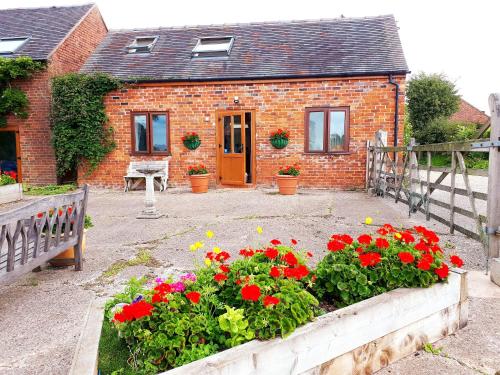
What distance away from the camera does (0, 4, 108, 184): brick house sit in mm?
12516

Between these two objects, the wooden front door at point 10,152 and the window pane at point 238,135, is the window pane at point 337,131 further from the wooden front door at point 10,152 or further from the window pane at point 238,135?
the wooden front door at point 10,152

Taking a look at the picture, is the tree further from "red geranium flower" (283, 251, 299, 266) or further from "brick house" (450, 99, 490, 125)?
"red geranium flower" (283, 251, 299, 266)

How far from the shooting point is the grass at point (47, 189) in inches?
437

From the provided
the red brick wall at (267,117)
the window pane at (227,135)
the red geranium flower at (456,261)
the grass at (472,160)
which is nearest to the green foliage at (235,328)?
the red geranium flower at (456,261)

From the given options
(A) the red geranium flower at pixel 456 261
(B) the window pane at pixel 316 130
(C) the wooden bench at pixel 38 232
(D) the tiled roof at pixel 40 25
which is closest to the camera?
(A) the red geranium flower at pixel 456 261

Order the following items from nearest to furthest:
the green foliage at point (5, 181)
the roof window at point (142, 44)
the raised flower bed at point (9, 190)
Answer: the raised flower bed at point (9, 190) → the green foliage at point (5, 181) → the roof window at point (142, 44)

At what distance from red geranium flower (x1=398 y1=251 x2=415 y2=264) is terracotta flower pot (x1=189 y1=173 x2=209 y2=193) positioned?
8.72m

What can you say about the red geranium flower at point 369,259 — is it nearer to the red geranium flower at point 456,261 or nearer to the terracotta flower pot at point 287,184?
the red geranium flower at point 456,261

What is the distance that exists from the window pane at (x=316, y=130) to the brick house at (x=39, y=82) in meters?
8.40

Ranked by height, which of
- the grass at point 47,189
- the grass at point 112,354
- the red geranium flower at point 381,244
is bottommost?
the grass at point 47,189

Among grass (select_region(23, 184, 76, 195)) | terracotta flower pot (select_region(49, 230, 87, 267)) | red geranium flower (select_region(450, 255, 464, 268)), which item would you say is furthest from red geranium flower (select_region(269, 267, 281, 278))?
grass (select_region(23, 184, 76, 195))

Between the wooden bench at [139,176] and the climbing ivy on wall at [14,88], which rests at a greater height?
the climbing ivy on wall at [14,88]

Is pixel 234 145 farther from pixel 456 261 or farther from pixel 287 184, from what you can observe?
pixel 456 261

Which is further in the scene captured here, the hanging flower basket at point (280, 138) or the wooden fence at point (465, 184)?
the hanging flower basket at point (280, 138)
